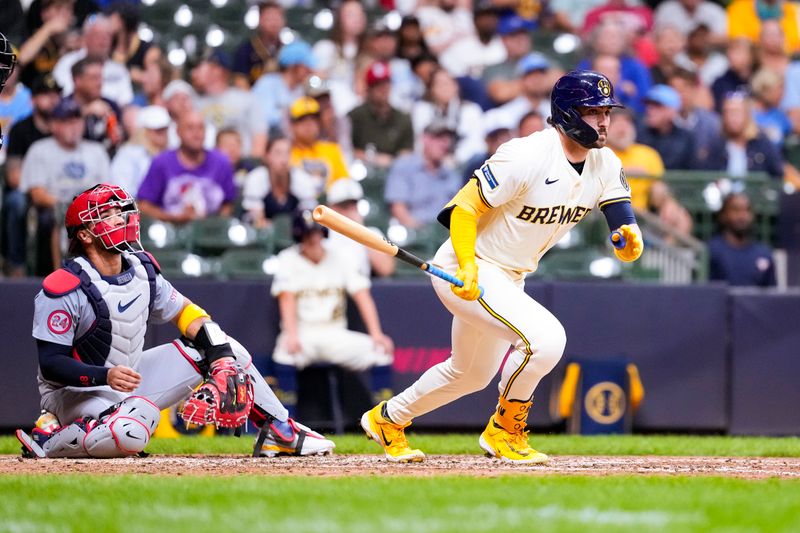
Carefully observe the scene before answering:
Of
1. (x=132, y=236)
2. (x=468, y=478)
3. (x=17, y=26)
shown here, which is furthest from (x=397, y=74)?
(x=468, y=478)

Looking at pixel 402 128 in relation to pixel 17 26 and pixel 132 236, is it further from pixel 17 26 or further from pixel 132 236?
pixel 132 236

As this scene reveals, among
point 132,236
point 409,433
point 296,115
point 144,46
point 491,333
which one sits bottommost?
point 409,433

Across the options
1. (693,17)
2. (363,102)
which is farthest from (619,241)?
(693,17)

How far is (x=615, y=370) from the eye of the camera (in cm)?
1029

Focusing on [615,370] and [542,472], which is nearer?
[542,472]

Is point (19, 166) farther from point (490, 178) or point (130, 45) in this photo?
point (490, 178)

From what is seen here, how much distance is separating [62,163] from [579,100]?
18.3ft

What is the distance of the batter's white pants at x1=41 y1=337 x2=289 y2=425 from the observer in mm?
6836

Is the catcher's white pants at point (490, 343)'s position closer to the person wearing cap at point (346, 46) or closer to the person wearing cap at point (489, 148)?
the person wearing cap at point (489, 148)

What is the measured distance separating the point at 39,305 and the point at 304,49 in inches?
260

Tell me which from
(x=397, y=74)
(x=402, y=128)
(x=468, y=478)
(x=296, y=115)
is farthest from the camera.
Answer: (x=397, y=74)

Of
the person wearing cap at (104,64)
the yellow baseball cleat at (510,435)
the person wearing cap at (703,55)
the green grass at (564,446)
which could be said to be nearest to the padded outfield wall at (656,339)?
the green grass at (564,446)

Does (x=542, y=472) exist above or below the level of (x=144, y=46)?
below

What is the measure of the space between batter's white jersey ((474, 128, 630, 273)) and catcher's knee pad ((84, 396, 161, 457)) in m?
1.87
